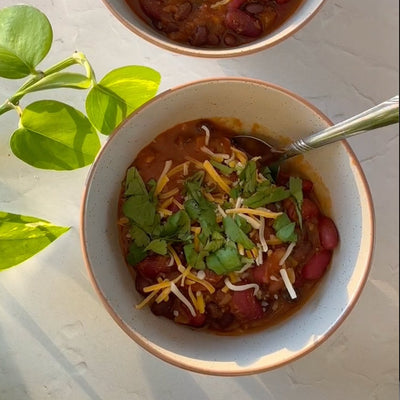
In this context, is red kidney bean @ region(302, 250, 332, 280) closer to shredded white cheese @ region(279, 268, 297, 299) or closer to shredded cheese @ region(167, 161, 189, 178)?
shredded white cheese @ region(279, 268, 297, 299)

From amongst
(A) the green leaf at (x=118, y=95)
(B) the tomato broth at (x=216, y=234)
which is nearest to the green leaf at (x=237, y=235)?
(B) the tomato broth at (x=216, y=234)

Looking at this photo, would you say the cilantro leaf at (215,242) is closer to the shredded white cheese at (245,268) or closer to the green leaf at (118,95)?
the shredded white cheese at (245,268)

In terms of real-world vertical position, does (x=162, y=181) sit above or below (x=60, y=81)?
below

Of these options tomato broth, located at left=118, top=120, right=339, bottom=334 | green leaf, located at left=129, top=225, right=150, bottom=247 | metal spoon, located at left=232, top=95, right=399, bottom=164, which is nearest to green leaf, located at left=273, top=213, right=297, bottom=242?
tomato broth, located at left=118, top=120, right=339, bottom=334

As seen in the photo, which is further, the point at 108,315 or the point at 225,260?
the point at 108,315

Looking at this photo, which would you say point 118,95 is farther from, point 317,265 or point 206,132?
point 317,265

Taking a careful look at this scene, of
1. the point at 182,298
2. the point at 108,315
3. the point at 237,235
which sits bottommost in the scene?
the point at 108,315

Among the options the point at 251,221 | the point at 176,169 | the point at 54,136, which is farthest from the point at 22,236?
the point at 251,221

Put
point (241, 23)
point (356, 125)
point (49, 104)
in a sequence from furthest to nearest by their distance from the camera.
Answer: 1. point (241, 23)
2. point (49, 104)
3. point (356, 125)

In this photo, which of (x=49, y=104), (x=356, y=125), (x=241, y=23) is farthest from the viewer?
(x=241, y=23)
